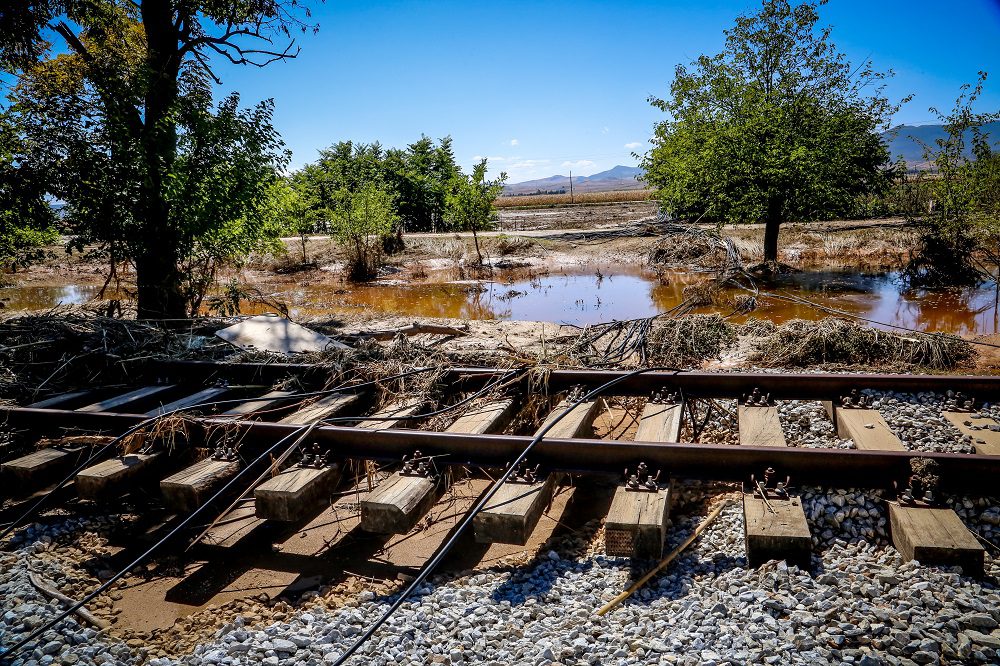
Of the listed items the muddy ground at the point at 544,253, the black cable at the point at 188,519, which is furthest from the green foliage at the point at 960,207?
the black cable at the point at 188,519

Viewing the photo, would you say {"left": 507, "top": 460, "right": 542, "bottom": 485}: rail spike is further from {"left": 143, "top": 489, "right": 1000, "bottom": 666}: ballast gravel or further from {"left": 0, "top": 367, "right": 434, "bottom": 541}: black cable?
{"left": 0, "top": 367, "right": 434, "bottom": 541}: black cable

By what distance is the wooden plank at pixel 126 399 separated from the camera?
5031 mm

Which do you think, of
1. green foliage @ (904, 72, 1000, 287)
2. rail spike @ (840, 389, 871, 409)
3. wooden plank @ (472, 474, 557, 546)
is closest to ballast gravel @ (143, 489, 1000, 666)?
wooden plank @ (472, 474, 557, 546)

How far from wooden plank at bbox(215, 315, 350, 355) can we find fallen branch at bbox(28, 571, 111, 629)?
3.45 m

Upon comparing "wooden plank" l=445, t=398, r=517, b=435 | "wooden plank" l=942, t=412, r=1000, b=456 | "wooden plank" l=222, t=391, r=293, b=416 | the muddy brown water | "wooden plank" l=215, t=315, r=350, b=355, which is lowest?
the muddy brown water

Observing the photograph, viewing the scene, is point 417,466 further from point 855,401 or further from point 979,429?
point 979,429

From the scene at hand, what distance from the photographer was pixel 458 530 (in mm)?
3209

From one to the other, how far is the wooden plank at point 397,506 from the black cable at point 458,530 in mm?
245

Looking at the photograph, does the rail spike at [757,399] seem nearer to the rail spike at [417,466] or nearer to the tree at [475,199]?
the rail spike at [417,466]

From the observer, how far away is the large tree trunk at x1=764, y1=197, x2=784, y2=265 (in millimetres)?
17359

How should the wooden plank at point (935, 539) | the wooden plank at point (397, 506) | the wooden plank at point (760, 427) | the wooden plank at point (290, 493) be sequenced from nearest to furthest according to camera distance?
the wooden plank at point (935, 539), the wooden plank at point (397, 506), the wooden plank at point (290, 493), the wooden plank at point (760, 427)

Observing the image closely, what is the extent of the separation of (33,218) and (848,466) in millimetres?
10899

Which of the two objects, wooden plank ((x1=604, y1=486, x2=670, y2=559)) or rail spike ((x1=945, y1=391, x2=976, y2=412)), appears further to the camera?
rail spike ((x1=945, y1=391, x2=976, y2=412))

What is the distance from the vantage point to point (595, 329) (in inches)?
292
